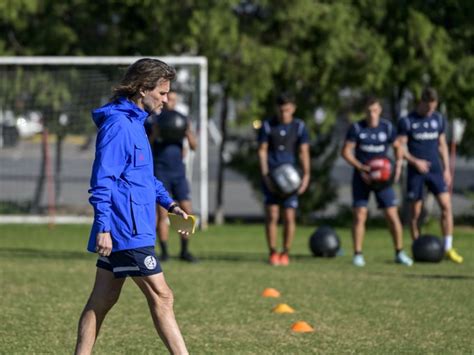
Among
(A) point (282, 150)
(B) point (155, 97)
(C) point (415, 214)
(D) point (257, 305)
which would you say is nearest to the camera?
(B) point (155, 97)

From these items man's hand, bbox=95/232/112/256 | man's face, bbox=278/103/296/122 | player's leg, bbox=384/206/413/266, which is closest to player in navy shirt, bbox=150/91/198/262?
man's face, bbox=278/103/296/122

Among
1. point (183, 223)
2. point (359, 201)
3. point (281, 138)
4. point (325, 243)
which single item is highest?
point (281, 138)

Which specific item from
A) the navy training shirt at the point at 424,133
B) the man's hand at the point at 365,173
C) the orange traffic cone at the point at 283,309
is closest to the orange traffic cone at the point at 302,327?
the orange traffic cone at the point at 283,309

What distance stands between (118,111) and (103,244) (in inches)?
29.6

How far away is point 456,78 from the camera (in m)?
20.2

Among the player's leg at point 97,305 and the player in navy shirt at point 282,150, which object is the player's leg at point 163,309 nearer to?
the player's leg at point 97,305

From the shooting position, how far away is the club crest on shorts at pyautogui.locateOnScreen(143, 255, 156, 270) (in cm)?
591

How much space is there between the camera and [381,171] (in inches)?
512

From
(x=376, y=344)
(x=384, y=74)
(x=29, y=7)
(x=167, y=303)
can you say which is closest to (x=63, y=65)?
(x=29, y=7)

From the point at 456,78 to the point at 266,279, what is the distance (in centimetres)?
956

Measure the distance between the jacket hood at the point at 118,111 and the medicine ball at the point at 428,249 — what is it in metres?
8.11

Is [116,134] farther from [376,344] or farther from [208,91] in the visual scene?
[208,91]

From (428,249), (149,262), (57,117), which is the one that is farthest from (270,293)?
(57,117)

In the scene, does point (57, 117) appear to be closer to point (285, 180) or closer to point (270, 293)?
point (285, 180)
